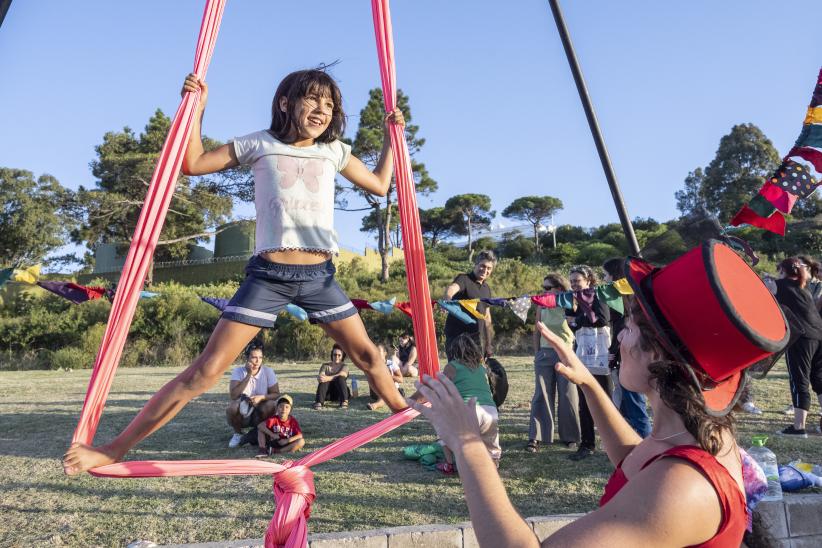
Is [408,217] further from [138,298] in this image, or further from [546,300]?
[546,300]

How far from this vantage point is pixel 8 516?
3984mm

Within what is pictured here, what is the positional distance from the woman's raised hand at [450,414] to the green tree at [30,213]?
27813mm

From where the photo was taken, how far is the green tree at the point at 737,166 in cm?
3088

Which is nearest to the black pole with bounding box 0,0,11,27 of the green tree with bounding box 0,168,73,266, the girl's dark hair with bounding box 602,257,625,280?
the girl's dark hair with bounding box 602,257,625,280

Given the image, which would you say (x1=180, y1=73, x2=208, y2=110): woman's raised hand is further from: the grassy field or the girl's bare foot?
the grassy field

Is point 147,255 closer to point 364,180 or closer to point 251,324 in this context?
point 251,324

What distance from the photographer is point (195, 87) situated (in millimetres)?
2584

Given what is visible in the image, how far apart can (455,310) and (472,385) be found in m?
0.88

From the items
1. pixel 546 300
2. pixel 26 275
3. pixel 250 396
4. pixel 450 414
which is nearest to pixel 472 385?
pixel 546 300

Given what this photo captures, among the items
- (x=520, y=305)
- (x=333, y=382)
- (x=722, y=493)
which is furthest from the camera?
(x=333, y=382)

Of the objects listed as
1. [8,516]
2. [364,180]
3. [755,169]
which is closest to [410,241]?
[364,180]

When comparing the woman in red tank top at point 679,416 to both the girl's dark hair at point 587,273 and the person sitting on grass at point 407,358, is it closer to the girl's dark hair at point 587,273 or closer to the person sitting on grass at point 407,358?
the girl's dark hair at point 587,273

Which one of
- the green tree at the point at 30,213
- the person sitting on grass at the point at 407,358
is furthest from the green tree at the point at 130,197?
the person sitting on grass at the point at 407,358

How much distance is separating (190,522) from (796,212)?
2961 cm
